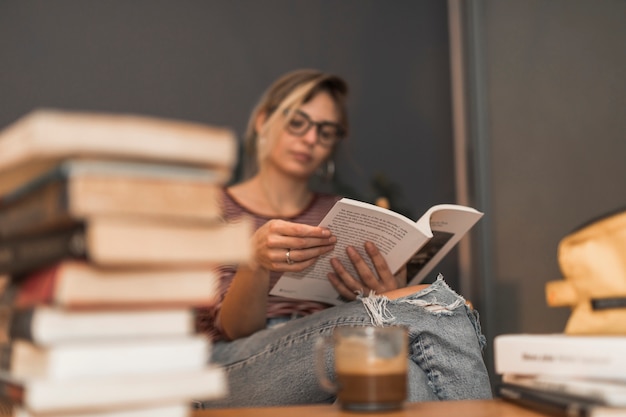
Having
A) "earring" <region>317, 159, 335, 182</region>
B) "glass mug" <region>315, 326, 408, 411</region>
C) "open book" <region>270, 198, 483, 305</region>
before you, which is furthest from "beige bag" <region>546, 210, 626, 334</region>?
"earring" <region>317, 159, 335, 182</region>

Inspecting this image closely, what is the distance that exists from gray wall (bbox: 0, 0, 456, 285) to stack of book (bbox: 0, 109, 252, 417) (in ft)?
6.64

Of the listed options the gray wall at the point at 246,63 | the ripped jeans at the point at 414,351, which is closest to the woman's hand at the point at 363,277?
the ripped jeans at the point at 414,351

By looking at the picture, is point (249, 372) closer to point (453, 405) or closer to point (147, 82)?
point (453, 405)

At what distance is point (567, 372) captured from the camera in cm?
76

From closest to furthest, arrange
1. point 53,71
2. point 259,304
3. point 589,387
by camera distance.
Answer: point 589,387, point 259,304, point 53,71

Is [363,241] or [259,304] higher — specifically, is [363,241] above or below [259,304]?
above

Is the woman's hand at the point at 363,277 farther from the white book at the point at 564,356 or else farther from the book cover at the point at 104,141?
the book cover at the point at 104,141

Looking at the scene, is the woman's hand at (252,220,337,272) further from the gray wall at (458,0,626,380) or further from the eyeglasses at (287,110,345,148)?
the gray wall at (458,0,626,380)

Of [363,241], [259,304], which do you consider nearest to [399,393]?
[363,241]

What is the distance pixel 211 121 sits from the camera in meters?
2.72

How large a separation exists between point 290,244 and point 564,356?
0.65 meters

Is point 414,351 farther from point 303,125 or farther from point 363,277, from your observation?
point 303,125

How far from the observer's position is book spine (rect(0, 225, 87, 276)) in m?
0.58

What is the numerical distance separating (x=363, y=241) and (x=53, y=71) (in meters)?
1.70
